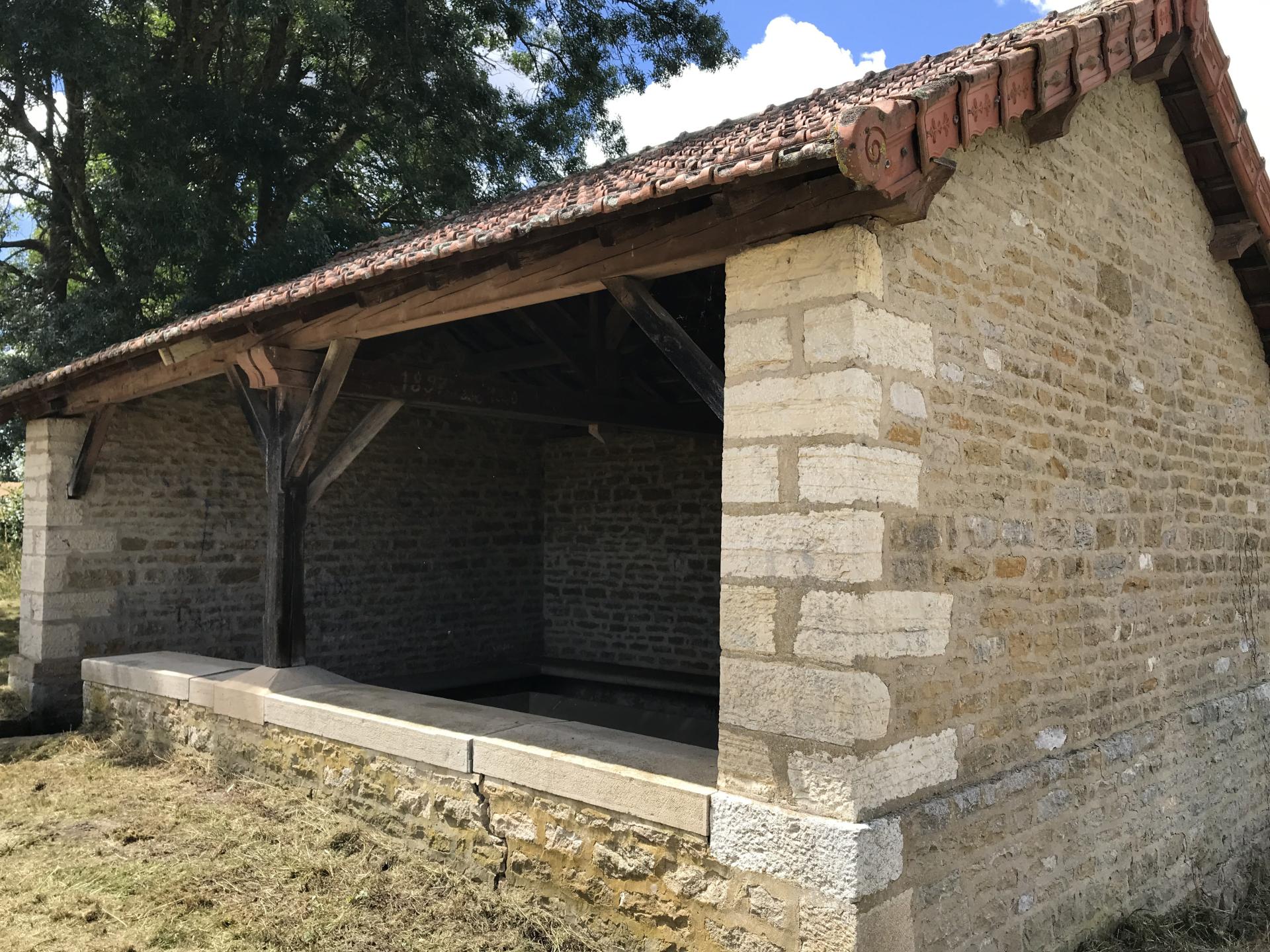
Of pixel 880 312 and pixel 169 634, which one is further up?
pixel 880 312

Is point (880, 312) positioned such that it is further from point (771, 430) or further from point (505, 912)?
point (505, 912)

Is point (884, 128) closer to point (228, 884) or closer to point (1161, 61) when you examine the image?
point (1161, 61)

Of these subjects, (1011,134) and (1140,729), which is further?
(1140,729)

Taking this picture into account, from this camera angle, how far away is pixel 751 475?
117 inches

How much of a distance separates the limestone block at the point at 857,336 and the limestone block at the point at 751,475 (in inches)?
13.1

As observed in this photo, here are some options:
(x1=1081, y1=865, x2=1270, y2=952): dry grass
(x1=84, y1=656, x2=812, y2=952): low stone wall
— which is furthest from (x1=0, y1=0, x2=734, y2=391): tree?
(x1=1081, y1=865, x2=1270, y2=952): dry grass

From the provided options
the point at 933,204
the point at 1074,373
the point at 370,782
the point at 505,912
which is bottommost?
the point at 505,912

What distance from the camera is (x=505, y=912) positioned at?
3.48 meters

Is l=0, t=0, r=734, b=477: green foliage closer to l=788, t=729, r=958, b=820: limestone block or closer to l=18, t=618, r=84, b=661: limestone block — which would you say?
l=18, t=618, r=84, b=661: limestone block

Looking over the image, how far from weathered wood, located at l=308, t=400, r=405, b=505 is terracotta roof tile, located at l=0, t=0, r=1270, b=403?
0.78m

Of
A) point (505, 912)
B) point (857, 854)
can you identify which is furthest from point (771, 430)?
point (505, 912)

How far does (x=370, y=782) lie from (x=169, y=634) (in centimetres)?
326

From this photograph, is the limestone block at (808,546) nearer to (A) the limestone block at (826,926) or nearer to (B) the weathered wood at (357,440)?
(A) the limestone block at (826,926)

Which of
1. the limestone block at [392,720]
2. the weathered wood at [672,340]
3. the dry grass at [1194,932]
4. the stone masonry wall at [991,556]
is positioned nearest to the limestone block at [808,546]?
the stone masonry wall at [991,556]
